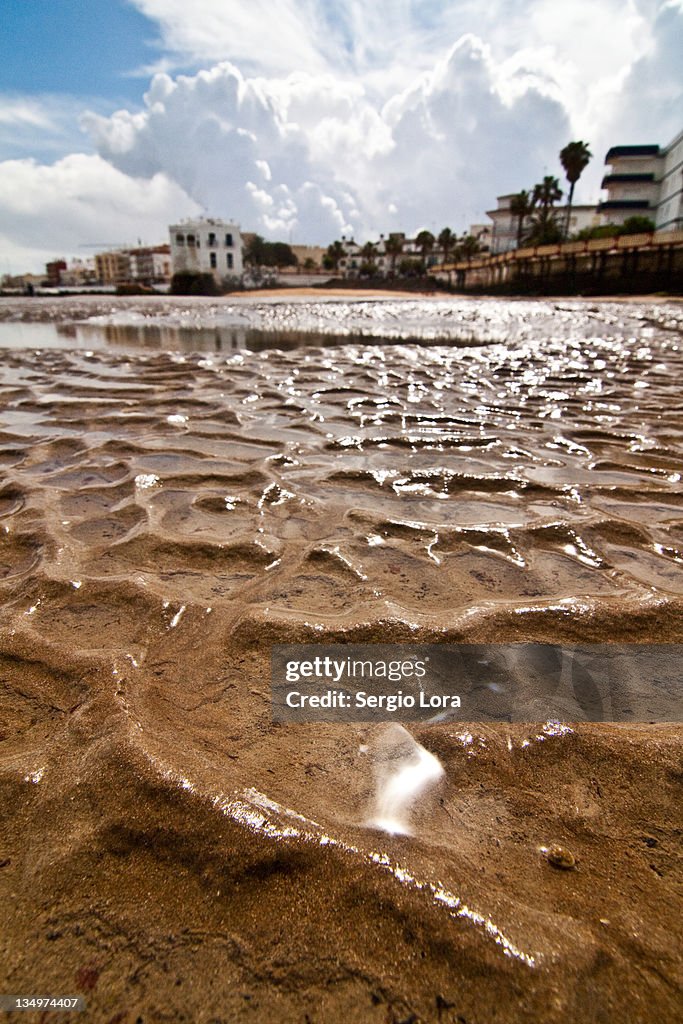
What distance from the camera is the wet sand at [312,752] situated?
96cm

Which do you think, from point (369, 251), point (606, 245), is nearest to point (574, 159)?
point (606, 245)

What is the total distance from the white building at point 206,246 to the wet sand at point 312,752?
3092 inches

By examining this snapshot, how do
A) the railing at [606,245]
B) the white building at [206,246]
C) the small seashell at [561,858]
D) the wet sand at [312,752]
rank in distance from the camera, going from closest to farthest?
the wet sand at [312,752], the small seashell at [561,858], the railing at [606,245], the white building at [206,246]

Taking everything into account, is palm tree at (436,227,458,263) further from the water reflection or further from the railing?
the water reflection

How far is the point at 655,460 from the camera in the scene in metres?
3.97

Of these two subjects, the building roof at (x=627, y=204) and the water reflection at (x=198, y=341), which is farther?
the building roof at (x=627, y=204)

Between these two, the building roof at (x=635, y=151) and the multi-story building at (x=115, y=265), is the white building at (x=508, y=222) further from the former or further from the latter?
the multi-story building at (x=115, y=265)

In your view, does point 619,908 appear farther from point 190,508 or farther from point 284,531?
point 190,508

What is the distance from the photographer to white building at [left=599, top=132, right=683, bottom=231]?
52438 millimetres

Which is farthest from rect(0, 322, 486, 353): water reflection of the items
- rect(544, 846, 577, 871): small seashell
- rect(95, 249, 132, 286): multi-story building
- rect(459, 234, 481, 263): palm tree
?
rect(95, 249, 132, 286): multi-story building

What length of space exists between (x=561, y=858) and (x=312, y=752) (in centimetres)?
64

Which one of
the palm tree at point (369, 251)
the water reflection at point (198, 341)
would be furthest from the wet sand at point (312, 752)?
the palm tree at point (369, 251)

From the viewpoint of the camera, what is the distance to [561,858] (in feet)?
3.81

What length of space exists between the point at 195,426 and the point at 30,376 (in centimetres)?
410
